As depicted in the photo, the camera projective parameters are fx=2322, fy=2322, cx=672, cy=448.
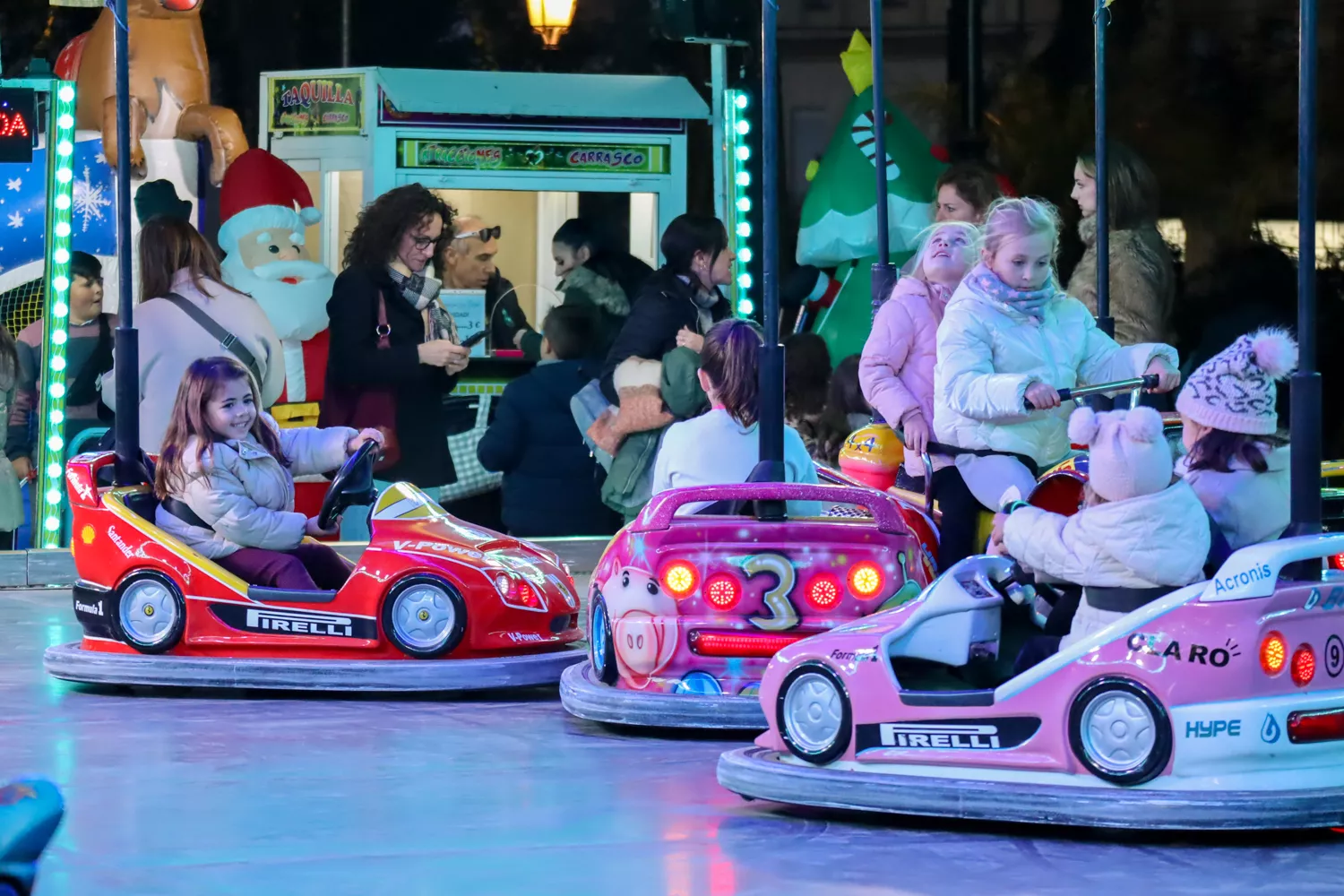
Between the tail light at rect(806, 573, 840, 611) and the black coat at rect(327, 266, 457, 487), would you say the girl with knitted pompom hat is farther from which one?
the black coat at rect(327, 266, 457, 487)

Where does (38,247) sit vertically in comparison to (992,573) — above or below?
above

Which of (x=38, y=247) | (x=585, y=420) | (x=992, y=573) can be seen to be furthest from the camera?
(x=585, y=420)

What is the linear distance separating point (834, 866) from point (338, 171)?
6.47 meters

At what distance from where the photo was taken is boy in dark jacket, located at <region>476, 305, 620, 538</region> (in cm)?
1089

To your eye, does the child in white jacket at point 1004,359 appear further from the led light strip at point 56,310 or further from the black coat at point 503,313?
the led light strip at point 56,310

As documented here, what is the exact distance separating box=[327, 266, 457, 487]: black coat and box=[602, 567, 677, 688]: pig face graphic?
14.2 ft

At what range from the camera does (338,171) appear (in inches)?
421

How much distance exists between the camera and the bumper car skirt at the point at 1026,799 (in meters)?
4.89

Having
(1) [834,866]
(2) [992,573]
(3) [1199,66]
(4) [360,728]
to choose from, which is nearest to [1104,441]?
(2) [992,573]

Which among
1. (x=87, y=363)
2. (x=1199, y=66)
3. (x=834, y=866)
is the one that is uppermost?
(x=1199, y=66)

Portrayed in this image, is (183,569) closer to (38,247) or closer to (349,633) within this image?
(349,633)

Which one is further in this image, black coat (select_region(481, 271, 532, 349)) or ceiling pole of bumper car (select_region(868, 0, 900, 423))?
black coat (select_region(481, 271, 532, 349))

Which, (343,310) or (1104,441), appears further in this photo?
(343,310)

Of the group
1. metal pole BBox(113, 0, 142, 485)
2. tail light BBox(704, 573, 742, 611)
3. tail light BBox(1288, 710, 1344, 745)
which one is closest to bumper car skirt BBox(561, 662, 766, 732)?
tail light BBox(704, 573, 742, 611)
